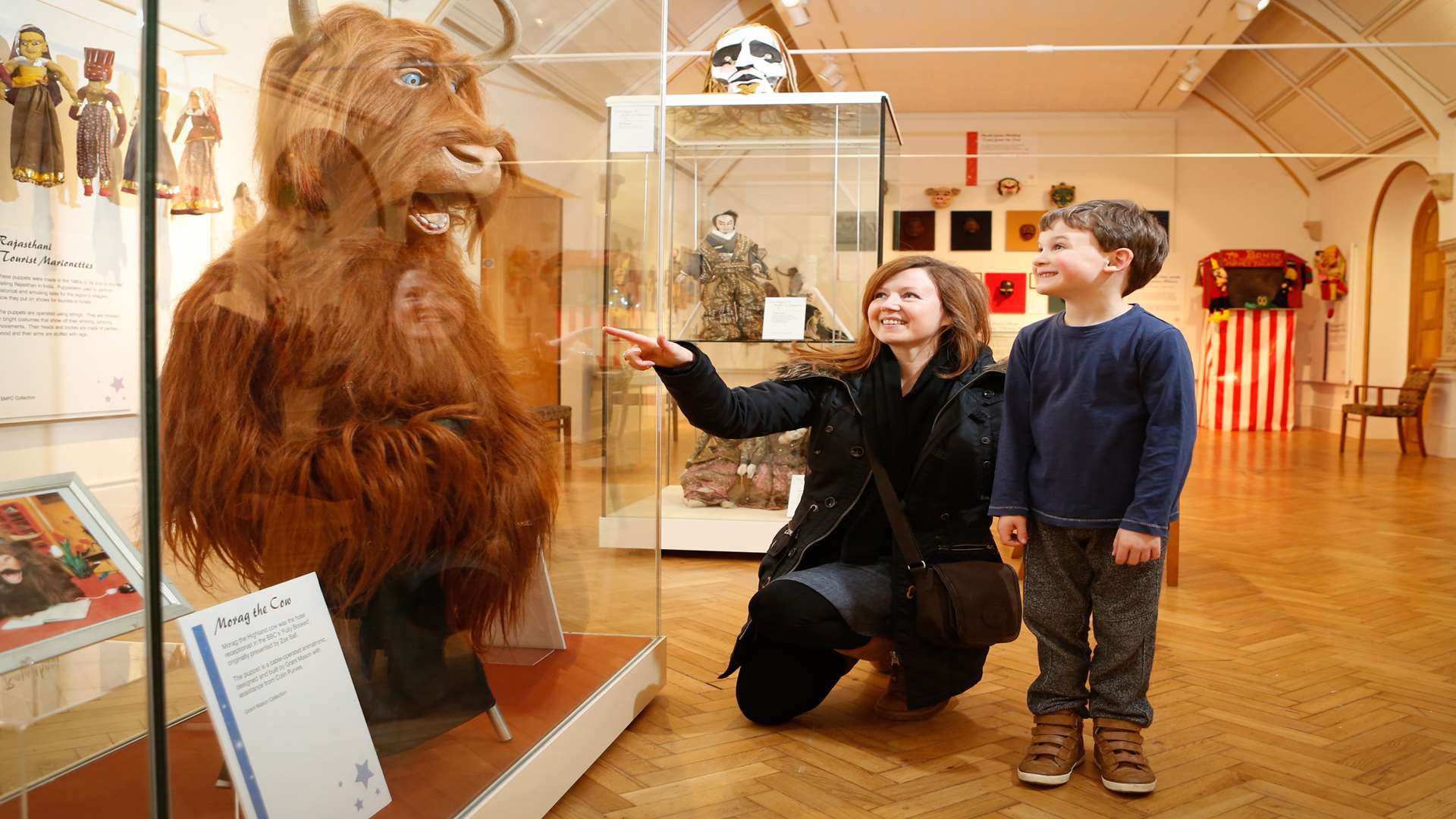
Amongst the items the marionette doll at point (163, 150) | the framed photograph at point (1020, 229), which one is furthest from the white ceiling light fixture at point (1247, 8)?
the marionette doll at point (163, 150)

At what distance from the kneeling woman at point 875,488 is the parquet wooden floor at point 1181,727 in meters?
0.16

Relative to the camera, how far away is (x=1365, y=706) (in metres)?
2.59

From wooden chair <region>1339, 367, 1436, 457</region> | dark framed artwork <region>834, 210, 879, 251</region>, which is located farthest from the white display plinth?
wooden chair <region>1339, 367, 1436, 457</region>

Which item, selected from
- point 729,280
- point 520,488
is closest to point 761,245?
point 729,280

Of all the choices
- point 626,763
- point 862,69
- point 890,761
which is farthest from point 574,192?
point 862,69

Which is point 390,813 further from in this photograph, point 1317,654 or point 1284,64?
point 1284,64

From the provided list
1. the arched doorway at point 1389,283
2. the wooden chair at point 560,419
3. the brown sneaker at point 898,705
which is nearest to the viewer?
the wooden chair at point 560,419

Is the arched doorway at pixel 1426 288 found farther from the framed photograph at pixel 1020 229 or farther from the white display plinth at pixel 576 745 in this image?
the white display plinth at pixel 576 745

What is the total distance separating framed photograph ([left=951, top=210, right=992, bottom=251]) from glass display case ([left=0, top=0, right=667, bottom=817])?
37.1ft

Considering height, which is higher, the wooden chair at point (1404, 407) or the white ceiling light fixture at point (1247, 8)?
the white ceiling light fixture at point (1247, 8)

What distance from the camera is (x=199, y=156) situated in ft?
3.47

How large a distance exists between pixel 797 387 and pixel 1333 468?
7.00 m

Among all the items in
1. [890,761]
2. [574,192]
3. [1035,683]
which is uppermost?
[574,192]

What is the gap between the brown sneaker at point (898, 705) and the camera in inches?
96.5
